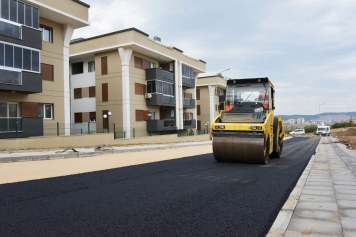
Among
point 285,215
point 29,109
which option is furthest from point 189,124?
point 285,215

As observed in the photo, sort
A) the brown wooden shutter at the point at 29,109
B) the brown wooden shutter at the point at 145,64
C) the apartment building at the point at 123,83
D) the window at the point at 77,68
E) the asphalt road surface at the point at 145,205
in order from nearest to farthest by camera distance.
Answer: the asphalt road surface at the point at 145,205 → the brown wooden shutter at the point at 29,109 → the apartment building at the point at 123,83 → the brown wooden shutter at the point at 145,64 → the window at the point at 77,68

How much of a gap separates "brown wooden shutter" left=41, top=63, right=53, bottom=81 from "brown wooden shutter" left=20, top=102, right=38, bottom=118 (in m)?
2.28

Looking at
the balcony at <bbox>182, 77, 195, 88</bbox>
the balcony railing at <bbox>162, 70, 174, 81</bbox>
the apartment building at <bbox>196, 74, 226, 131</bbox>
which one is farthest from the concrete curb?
the apartment building at <bbox>196, 74, 226, 131</bbox>

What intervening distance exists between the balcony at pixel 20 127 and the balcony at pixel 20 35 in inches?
186

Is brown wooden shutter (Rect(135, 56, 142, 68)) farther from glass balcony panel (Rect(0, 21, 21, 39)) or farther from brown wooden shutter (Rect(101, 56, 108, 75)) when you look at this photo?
glass balcony panel (Rect(0, 21, 21, 39))

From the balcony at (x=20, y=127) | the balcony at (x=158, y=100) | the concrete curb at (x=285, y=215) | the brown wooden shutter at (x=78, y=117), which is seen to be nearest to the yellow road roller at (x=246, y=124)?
the concrete curb at (x=285, y=215)

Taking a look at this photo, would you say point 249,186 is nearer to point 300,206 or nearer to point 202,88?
point 300,206

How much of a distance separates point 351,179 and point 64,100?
64.2 feet

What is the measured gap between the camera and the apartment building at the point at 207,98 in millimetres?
50094

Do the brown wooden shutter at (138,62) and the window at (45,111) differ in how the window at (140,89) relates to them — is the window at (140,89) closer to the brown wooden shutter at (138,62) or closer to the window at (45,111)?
the brown wooden shutter at (138,62)

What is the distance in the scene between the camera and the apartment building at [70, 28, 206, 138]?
28062 mm

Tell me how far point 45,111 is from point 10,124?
418 centimetres

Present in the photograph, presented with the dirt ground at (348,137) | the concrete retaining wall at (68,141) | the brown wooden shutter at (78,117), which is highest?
the brown wooden shutter at (78,117)

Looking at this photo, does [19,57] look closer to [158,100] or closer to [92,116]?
[92,116]
